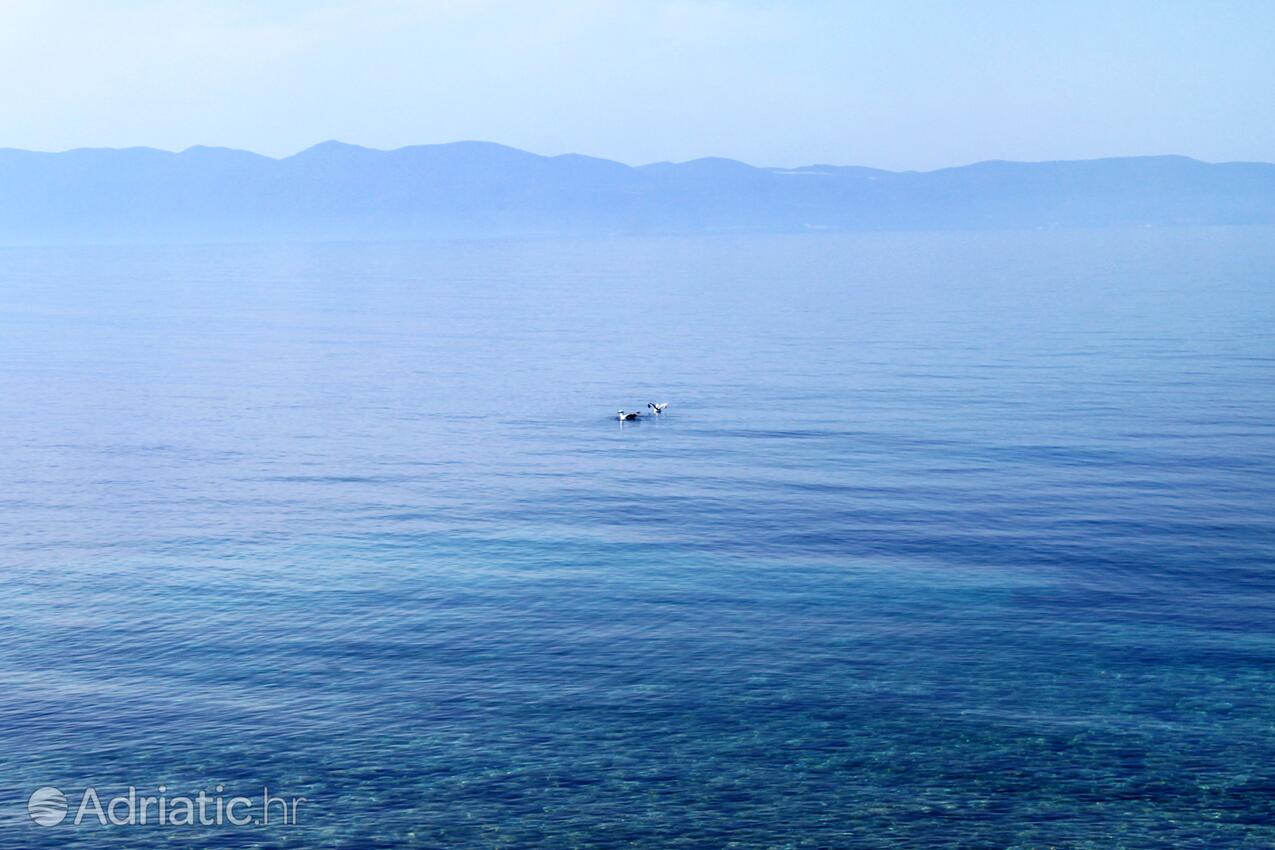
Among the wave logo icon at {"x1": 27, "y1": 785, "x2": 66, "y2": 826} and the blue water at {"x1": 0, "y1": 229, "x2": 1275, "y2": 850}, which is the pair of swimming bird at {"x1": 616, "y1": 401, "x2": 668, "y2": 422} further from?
the wave logo icon at {"x1": 27, "y1": 785, "x2": 66, "y2": 826}

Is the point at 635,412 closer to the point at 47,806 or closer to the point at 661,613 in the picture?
the point at 661,613

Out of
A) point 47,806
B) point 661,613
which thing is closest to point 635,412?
point 661,613

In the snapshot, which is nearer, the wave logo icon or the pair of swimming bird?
the wave logo icon

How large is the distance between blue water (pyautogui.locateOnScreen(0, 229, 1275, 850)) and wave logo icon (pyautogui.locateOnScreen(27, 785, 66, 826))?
54 centimetres

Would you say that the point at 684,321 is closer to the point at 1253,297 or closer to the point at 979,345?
the point at 979,345

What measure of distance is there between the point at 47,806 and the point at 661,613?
72.5ft

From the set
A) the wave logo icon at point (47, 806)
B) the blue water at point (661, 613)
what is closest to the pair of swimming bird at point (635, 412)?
the blue water at point (661, 613)

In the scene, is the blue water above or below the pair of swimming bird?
below

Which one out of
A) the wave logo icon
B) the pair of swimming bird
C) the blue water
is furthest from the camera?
the pair of swimming bird

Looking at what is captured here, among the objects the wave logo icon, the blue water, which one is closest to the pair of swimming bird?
the blue water

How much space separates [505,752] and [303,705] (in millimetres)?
7431

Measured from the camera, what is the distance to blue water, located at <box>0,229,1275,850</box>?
113 feet

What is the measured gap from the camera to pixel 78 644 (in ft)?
149

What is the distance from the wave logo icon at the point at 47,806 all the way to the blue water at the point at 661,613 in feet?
1.76
